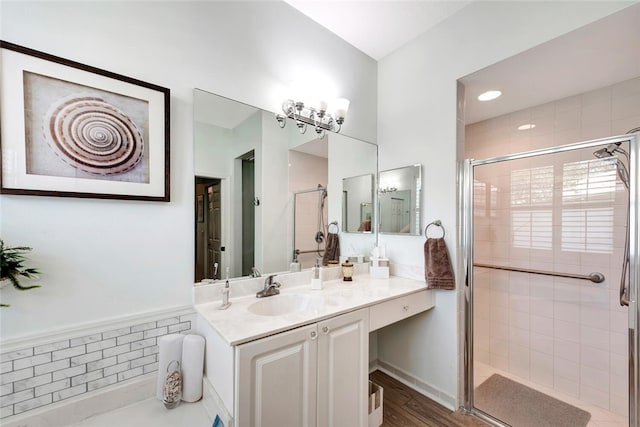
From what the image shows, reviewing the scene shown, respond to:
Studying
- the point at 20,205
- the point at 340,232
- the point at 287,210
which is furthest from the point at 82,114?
the point at 340,232

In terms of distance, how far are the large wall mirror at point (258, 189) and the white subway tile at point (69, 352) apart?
0.51 meters

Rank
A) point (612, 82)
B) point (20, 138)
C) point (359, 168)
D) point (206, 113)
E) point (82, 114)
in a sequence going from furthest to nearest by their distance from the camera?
point (359, 168) < point (612, 82) < point (206, 113) < point (82, 114) < point (20, 138)

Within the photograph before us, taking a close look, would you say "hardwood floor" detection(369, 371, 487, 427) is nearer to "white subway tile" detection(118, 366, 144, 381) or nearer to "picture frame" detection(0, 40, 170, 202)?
"white subway tile" detection(118, 366, 144, 381)

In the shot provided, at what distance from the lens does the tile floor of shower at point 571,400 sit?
169 cm

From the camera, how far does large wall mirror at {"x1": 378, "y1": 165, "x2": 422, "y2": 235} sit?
2.01 metres

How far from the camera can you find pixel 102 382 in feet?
3.75

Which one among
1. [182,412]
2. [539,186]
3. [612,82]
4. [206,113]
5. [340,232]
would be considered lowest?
[182,412]

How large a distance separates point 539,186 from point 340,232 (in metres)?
1.63

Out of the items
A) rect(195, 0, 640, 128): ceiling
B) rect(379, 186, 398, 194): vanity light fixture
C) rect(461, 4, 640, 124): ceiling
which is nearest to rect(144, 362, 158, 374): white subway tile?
rect(195, 0, 640, 128): ceiling

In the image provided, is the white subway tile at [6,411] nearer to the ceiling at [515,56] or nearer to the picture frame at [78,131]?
the picture frame at [78,131]

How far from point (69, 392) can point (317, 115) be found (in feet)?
6.31

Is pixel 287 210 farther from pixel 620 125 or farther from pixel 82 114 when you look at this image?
pixel 620 125

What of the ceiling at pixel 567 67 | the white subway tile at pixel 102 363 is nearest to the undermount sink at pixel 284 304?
the white subway tile at pixel 102 363

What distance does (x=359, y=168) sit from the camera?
2.23 meters
